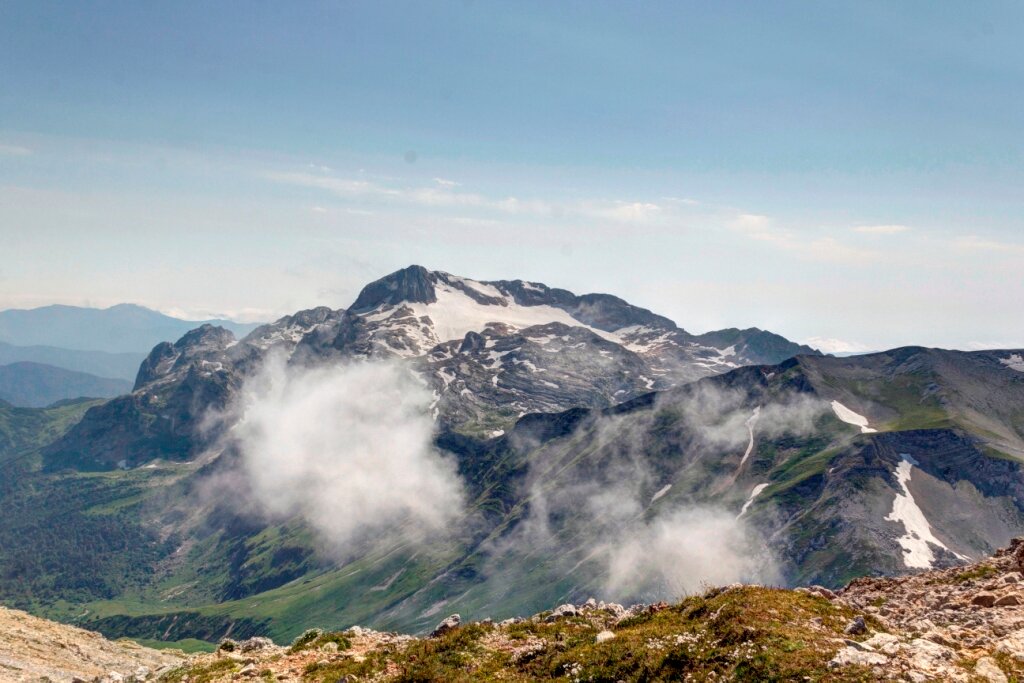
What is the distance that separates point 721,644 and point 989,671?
9747mm

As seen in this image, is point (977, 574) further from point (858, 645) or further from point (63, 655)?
point (63, 655)

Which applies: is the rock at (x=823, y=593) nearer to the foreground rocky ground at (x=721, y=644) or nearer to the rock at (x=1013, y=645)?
the foreground rocky ground at (x=721, y=644)

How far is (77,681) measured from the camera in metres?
39.8

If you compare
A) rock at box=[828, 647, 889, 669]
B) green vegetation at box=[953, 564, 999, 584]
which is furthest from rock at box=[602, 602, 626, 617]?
green vegetation at box=[953, 564, 999, 584]

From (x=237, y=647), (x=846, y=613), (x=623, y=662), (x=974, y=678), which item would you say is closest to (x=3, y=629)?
(x=237, y=647)

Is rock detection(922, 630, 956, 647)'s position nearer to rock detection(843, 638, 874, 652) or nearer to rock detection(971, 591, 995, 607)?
rock detection(843, 638, 874, 652)

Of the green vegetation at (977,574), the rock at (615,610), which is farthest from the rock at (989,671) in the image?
the rock at (615,610)

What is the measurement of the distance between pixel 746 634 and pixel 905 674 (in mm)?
6055

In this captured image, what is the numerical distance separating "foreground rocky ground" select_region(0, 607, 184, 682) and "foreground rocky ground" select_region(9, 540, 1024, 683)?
1.56ft

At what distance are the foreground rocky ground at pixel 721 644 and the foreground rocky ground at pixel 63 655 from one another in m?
Answer: 0.48

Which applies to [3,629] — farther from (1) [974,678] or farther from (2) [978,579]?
(2) [978,579]

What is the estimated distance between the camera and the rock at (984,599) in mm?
30953

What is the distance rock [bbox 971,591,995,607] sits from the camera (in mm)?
30953

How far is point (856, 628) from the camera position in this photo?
95.0 feet
